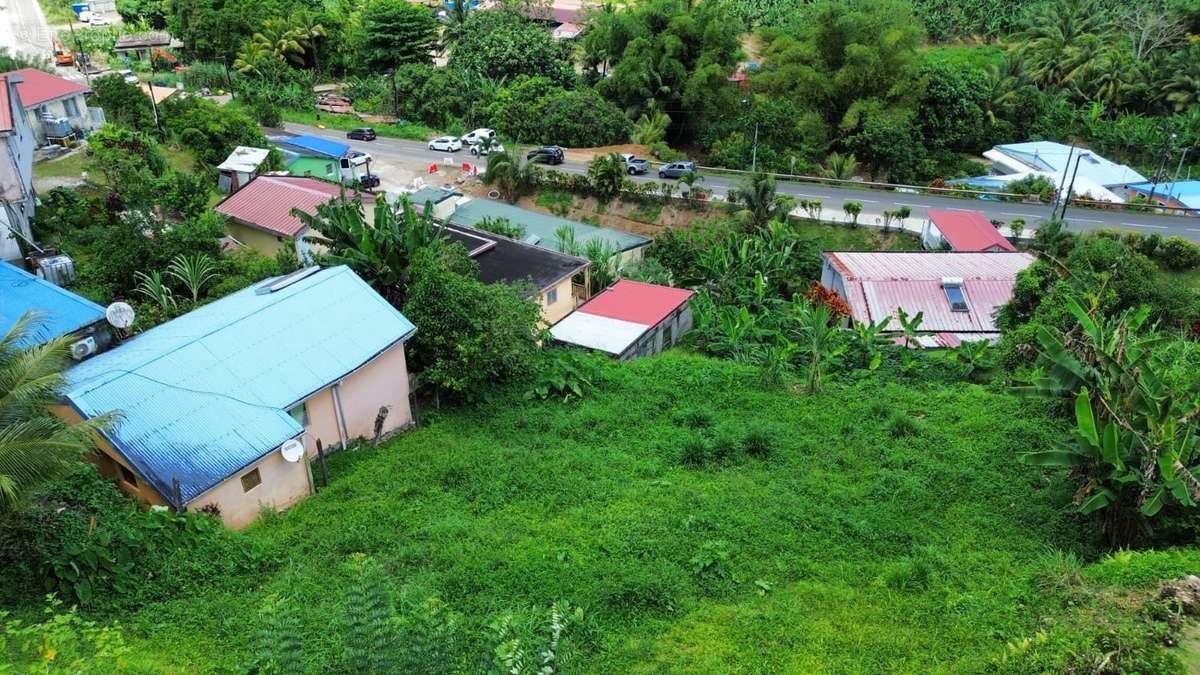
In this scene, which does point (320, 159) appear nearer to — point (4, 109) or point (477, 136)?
point (477, 136)

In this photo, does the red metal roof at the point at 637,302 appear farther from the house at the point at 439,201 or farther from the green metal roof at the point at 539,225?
the house at the point at 439,201

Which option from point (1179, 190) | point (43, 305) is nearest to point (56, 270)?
point (43, 305)

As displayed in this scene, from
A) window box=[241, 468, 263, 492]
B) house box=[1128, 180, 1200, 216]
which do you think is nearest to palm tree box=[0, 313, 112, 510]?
window box=[241, 468, 263, 492]

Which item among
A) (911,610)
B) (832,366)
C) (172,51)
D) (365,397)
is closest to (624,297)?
(832,366)

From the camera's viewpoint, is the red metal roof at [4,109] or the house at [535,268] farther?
the house at [535,268]

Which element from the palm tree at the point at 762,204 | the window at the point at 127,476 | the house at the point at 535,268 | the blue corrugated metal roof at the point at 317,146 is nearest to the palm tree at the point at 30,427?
the window at the point at 127,476
